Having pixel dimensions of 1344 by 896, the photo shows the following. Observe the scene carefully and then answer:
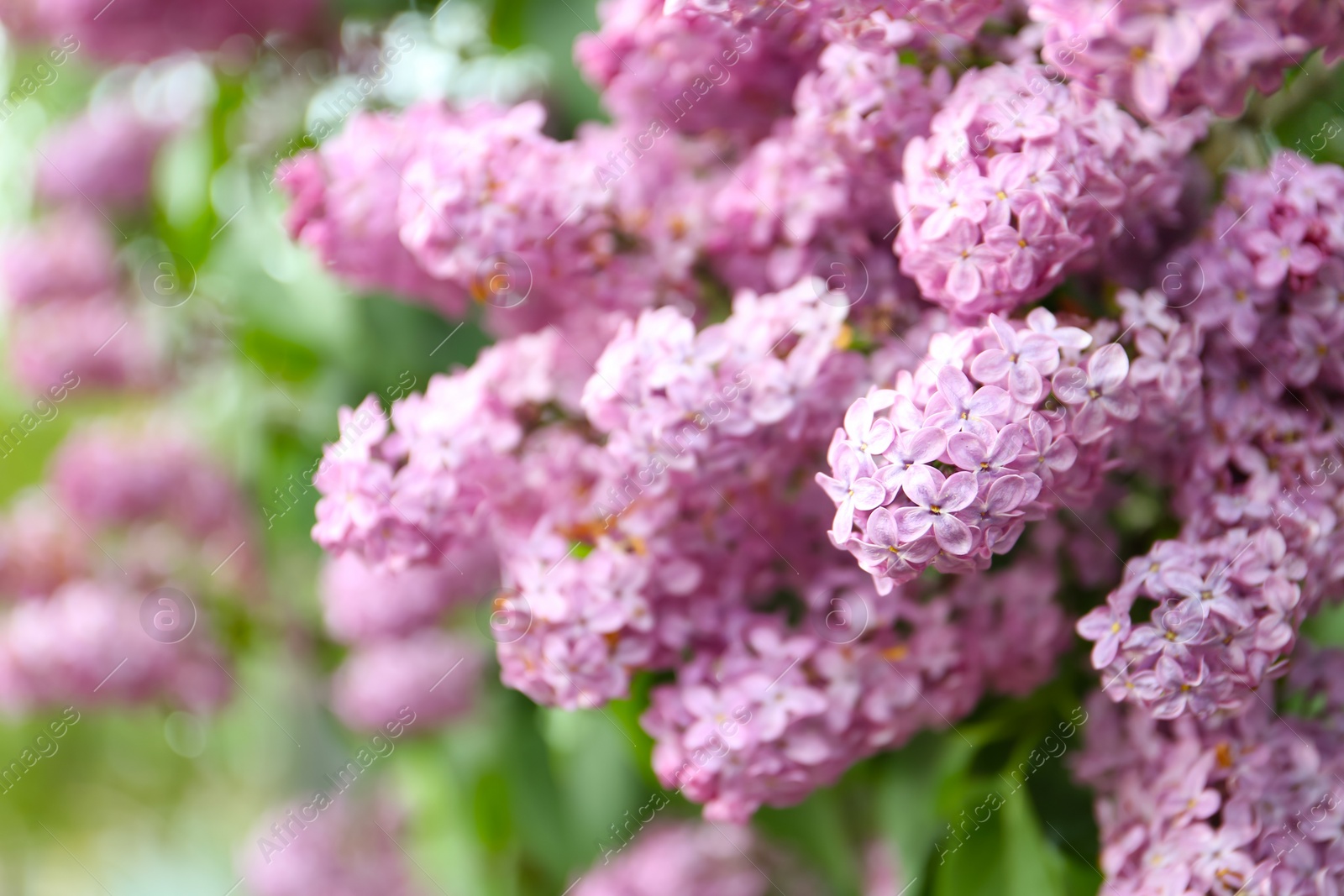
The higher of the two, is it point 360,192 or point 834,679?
point 360,192

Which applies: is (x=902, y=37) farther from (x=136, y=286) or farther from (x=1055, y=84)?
(x=136, y=286)

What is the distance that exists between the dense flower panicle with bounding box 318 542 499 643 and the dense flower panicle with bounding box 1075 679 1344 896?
1.80ft

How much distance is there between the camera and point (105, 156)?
1.14 m

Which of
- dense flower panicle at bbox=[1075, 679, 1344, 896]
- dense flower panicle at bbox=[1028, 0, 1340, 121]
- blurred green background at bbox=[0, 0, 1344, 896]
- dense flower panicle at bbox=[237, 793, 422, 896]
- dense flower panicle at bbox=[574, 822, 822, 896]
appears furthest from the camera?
dense flower panicle at bbox=[237, 793, 422, 896]

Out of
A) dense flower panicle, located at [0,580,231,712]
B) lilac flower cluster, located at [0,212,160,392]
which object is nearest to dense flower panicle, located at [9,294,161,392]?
lilac flower cluster, located at [0,212,160,392]

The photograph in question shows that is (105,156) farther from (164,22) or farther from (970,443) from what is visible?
(970,443)

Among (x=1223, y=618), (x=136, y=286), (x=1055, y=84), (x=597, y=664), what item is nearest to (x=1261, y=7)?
(x=1055, y=84)

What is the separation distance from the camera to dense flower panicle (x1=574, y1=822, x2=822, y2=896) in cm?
77

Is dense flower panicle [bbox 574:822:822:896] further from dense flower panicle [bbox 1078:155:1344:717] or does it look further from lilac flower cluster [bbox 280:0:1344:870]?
dense flower panicle [bbox 1078:155:1344:717]

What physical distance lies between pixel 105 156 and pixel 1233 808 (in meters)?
1.16

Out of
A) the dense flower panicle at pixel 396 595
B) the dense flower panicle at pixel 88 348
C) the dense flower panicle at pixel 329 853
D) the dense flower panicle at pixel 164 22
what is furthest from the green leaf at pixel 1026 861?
the dense flower panicle at pixel 88 348

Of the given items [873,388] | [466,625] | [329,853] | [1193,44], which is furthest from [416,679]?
[1193,44]

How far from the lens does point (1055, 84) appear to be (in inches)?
17.8

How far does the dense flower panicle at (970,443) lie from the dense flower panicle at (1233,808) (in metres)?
0.16
